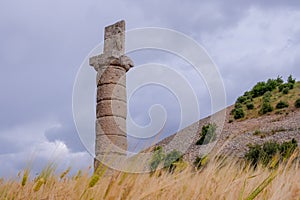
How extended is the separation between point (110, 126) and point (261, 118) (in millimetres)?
31765

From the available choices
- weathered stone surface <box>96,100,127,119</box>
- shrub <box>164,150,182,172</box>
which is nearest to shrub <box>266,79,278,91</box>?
weathered stone surface <box>96,100,127,119</box>

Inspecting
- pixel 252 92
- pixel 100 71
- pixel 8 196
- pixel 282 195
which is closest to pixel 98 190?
pixel 8 196

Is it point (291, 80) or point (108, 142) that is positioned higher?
point (291, 80)

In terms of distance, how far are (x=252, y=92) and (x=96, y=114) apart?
42.0m

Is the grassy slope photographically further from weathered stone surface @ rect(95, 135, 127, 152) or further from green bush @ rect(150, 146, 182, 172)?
green bush @ rect(150, 146, 182, 172)

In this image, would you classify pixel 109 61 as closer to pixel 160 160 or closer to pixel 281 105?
pixel 160 160

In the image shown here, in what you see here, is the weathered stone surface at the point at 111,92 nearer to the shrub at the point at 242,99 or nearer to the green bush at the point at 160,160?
the green bush at the point at 160,160

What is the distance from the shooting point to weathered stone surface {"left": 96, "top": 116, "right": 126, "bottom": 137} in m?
9.53

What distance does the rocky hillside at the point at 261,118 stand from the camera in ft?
101

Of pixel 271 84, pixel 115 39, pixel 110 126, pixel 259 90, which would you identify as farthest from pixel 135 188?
pixel 271 84

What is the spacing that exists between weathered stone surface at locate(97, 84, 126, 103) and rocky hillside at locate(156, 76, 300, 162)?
16772mm

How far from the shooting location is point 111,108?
960 cm

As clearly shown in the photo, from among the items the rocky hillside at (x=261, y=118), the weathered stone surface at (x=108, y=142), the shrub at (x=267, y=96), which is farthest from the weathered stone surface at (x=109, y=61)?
the shrub at (x=267, y=96)

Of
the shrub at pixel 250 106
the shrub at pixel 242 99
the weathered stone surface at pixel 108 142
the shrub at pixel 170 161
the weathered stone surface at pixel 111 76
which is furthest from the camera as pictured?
the shrub at pixel 242 99
